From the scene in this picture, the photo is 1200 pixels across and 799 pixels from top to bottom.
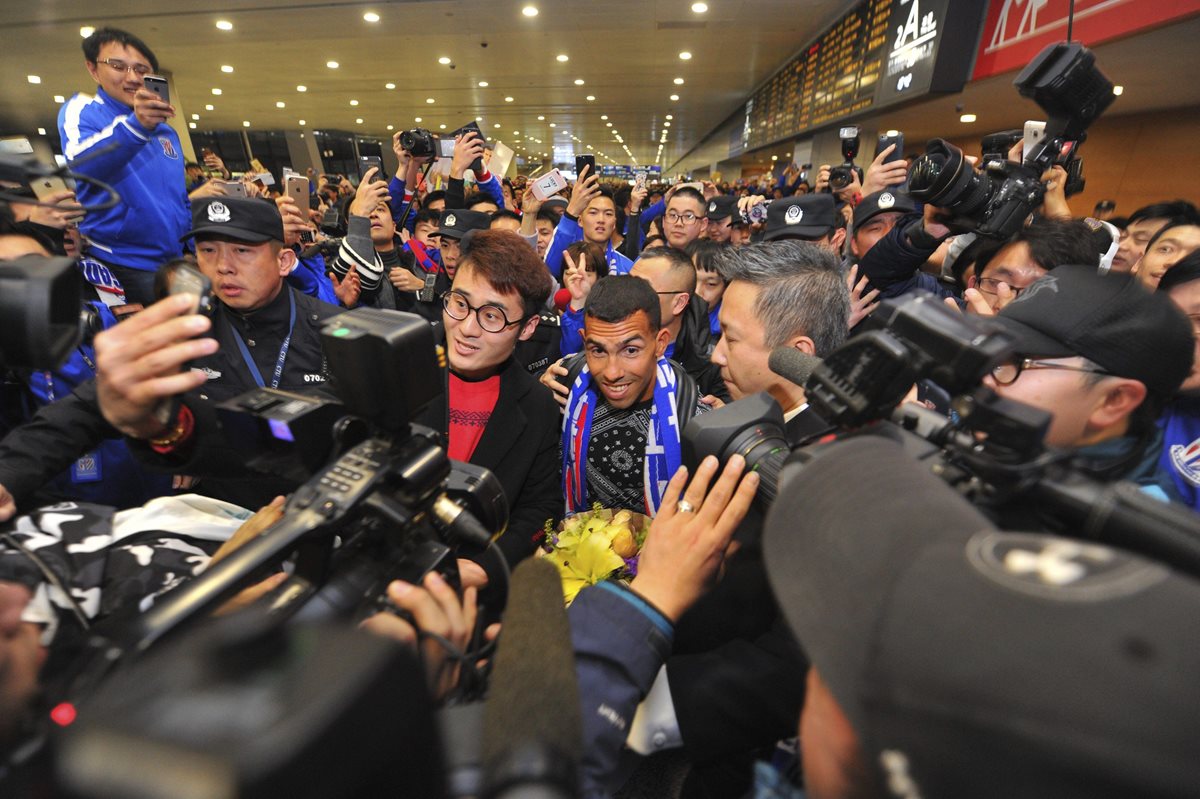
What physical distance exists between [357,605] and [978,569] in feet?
2.36

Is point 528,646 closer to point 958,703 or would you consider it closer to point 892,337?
point 958,703

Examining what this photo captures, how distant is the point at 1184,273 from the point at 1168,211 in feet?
6.13

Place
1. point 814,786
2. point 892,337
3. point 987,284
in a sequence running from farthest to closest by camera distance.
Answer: point 987,284 → point 892,337 → point 814,786

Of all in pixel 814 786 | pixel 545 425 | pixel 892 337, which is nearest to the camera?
pixel 814 786

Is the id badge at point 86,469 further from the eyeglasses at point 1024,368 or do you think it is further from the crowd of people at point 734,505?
the eyeglasses at point 1024,368

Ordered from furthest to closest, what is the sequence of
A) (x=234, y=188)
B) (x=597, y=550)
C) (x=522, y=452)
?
(x=234, y=188) < (x=522, y=452) < (x=597, y=550)

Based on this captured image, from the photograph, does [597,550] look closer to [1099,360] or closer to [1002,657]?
[1002,657]

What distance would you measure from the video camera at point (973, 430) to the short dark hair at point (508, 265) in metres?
1.34

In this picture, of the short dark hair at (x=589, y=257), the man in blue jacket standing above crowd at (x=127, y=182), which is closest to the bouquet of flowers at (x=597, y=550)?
the short dark hair at (x=589, y=257)

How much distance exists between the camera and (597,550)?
121 cm

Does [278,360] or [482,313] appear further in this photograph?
[278,360]

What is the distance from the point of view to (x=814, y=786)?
21.4 inches

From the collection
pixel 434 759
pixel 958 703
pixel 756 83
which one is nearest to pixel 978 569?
pixel 958 703

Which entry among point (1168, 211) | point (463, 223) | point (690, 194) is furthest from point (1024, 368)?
point (690, 194)
